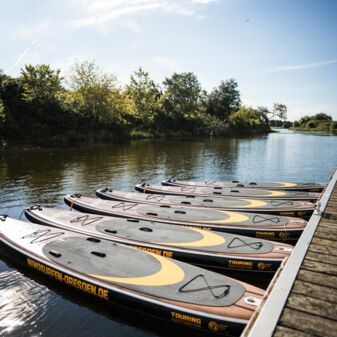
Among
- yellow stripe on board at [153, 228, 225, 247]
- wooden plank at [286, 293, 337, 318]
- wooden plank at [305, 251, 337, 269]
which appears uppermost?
wooden plank at [305, 251, 337, 269]

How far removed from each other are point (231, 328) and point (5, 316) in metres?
5.63

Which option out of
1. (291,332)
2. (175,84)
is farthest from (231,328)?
(175,84)

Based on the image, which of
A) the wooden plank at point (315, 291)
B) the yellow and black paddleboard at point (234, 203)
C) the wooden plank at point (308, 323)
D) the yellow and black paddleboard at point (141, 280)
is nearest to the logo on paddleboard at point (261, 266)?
the yellow and black paddleboard at point (141, 280)

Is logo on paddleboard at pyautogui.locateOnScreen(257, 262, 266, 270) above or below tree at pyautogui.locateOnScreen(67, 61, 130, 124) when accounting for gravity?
below

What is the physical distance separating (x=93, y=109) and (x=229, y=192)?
46190 millimetres

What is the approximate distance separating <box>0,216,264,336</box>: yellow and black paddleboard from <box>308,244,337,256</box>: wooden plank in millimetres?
1510

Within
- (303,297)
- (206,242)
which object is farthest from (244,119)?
(303,297)

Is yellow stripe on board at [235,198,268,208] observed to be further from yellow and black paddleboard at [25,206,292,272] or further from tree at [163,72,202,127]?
tree at [163,72,202,127]

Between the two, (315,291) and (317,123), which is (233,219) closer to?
(315,291)

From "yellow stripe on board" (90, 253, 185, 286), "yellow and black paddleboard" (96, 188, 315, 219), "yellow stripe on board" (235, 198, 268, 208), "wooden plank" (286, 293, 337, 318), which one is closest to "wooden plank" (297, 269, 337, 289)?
"wooden plank" (286, 293, 337, 318)

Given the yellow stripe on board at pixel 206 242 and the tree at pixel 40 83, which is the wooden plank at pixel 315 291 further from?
the tree at pixel 40 83

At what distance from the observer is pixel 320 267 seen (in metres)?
5.88

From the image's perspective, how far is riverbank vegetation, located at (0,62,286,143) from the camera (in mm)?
48125

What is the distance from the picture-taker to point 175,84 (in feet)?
285
